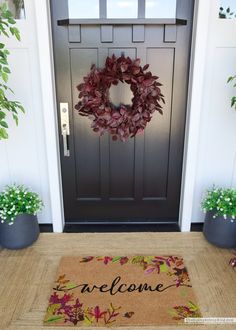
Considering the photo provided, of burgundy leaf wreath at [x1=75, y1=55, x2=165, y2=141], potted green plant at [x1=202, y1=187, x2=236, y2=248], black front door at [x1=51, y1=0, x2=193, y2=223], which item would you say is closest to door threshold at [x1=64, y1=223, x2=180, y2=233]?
black front door at [x1=51, y1=0, x2=193, y2=223]

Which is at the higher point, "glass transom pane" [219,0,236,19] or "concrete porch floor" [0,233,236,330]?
"glass transom pane" [219,0,236,19]

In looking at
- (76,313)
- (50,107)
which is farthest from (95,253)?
(50,107)

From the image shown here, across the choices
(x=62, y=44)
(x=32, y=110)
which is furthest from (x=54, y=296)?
(x=62, y=44)

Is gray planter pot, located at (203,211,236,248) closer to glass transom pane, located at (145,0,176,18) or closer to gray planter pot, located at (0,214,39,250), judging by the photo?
gray planter pot, located at (0,214,39,250)

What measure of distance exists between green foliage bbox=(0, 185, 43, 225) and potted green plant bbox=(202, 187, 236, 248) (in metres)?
1.33

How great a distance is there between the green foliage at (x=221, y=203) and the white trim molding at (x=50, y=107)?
1.20 m

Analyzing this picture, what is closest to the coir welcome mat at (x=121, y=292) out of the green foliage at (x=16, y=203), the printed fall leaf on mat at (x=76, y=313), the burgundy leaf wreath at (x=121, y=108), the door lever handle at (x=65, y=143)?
the printed fall leaf on mat at (x=76, y=313)

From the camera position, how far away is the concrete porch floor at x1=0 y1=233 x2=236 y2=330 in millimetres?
1580

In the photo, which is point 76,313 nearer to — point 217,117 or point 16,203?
point 16,203

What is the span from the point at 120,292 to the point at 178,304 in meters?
0.36

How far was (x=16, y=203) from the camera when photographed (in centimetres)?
202

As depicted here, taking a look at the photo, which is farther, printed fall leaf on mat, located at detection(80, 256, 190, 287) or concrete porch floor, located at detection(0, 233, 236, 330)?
printed fall leaf on mat, located at detection(80, 256, 190, 287)

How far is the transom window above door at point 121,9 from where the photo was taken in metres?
1.94

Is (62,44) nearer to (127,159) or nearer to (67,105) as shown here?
(67,105)
